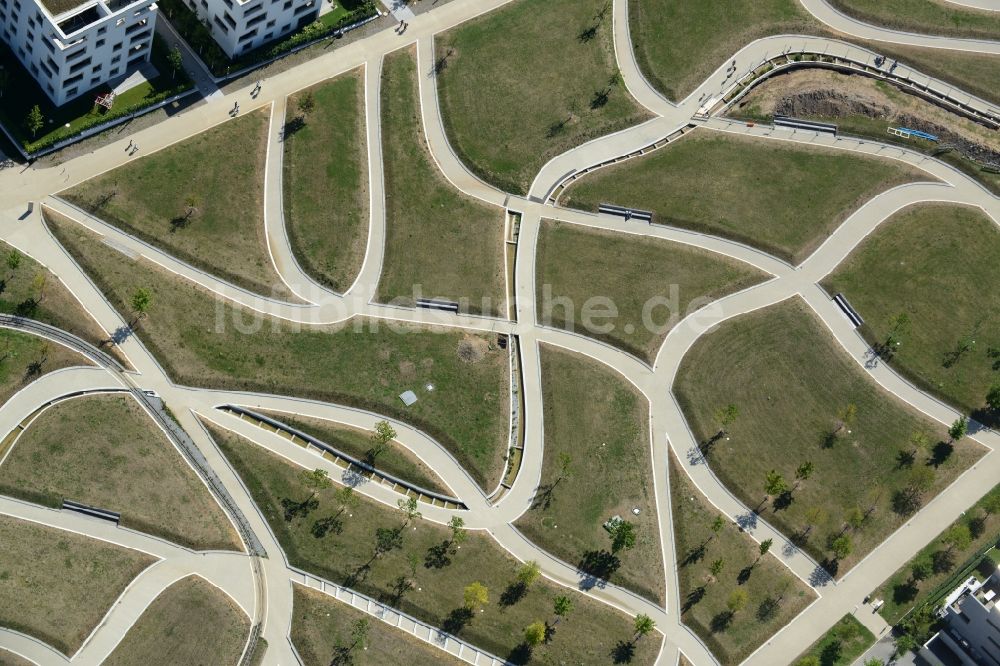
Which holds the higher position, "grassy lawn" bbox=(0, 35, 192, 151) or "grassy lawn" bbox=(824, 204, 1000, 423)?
"grassy lawn" bbox=(0, 35, 192, 151)

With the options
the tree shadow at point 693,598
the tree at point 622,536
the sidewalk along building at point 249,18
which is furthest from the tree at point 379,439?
the sidewalk along building at point 249,18

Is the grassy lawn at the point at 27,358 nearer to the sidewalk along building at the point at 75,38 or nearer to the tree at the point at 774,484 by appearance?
the sidewalk along building at the point at 75,38

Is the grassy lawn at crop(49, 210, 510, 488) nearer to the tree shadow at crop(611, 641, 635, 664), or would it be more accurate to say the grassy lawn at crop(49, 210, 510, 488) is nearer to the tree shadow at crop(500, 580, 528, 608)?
the tree shadow at crop(500, 580, 528, 608)

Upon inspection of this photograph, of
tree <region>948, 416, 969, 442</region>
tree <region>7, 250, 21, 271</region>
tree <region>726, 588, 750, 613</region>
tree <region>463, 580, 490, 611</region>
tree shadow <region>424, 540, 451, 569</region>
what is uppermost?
tree <region>7, 250, 21, 271</region>

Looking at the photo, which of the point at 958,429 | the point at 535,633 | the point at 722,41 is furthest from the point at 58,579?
the point at 722,41

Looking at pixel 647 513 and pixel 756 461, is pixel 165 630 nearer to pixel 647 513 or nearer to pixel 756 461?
pixel 647 513

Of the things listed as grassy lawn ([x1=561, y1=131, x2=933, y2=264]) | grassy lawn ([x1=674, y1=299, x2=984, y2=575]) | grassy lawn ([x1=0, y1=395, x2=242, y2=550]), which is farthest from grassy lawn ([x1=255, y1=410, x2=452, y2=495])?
grassy lawn ([x1=561, y1=131, x2=933, y2=264])

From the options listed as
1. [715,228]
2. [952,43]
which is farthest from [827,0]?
[715,228]
